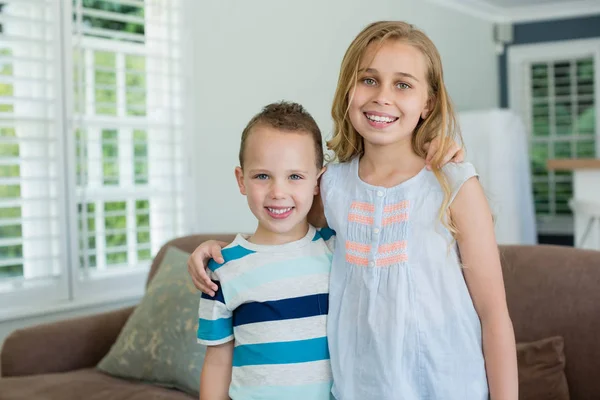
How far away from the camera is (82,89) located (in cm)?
338

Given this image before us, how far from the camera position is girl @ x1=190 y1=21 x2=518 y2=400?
1.26 metres

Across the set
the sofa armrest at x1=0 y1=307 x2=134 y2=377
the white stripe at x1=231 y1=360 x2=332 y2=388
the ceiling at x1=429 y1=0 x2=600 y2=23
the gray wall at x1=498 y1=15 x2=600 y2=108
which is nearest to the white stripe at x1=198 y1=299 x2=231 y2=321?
the white stripe at x1=231 y1=360 x2=332 y2=388

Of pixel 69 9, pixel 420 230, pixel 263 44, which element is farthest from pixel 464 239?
pixel 263 44

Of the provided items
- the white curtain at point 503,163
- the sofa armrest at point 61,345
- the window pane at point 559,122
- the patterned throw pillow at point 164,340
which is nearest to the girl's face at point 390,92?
the patterned throw pillow at point 164,340

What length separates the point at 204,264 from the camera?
4.51 ft

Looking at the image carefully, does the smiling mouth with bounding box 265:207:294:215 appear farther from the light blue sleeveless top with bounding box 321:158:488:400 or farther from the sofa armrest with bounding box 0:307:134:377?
the sofa armrest with bounding box 0:307:134:377

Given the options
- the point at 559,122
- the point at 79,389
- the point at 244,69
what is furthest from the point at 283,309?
the point at 559,122

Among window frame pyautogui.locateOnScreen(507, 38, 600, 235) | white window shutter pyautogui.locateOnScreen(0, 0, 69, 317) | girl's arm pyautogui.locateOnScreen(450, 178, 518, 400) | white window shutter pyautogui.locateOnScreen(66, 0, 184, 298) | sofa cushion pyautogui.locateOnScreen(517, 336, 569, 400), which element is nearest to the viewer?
girl's arm pyautogui.locateOnScreen(450, 178, 518, 400)

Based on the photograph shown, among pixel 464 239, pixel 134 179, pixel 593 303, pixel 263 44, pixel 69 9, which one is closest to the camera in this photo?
pixel 464 239

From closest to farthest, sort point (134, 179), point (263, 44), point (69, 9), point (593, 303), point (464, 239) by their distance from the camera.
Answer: point (464, 239)
point (593, 303)
point (69, 9)
point (134, 179)
point (263, 44)

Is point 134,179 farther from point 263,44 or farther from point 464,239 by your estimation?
point 464,239

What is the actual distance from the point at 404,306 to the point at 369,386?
0.15 m

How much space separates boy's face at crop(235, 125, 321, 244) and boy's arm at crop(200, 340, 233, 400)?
0.83ft

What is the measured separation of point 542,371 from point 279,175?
1.08 metres
